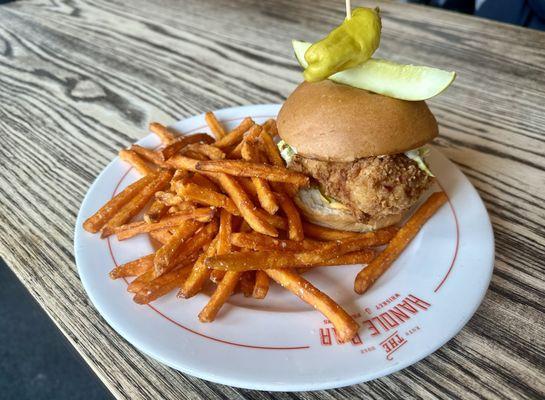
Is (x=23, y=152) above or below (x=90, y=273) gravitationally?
below

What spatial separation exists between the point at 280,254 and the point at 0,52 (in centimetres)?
289

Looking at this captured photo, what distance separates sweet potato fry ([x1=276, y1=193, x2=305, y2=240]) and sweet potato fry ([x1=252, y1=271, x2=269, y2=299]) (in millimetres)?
153

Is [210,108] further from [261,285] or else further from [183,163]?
[261,285]

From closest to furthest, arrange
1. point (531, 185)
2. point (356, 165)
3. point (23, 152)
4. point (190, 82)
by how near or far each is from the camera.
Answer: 1. point (356, 165)
2. point (531, 185)
3. point (23, 152)
4. point (190, 82)

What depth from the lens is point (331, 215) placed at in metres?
1.73

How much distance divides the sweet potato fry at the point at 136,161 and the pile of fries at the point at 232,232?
0.02 m

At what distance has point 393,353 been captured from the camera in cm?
124

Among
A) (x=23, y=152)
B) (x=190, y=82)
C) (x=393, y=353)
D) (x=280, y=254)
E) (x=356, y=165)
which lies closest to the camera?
(x=393, y=353)

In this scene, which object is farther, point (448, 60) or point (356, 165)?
point (448, 60)

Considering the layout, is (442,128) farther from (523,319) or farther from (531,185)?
(523,319)

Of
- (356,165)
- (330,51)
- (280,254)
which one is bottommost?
(280,254)

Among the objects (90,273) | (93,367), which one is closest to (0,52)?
(90,273)

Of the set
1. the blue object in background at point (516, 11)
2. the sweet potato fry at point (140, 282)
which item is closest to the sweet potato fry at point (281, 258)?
the sweet potato fry at point (140, 282)

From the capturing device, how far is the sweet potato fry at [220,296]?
135cm
